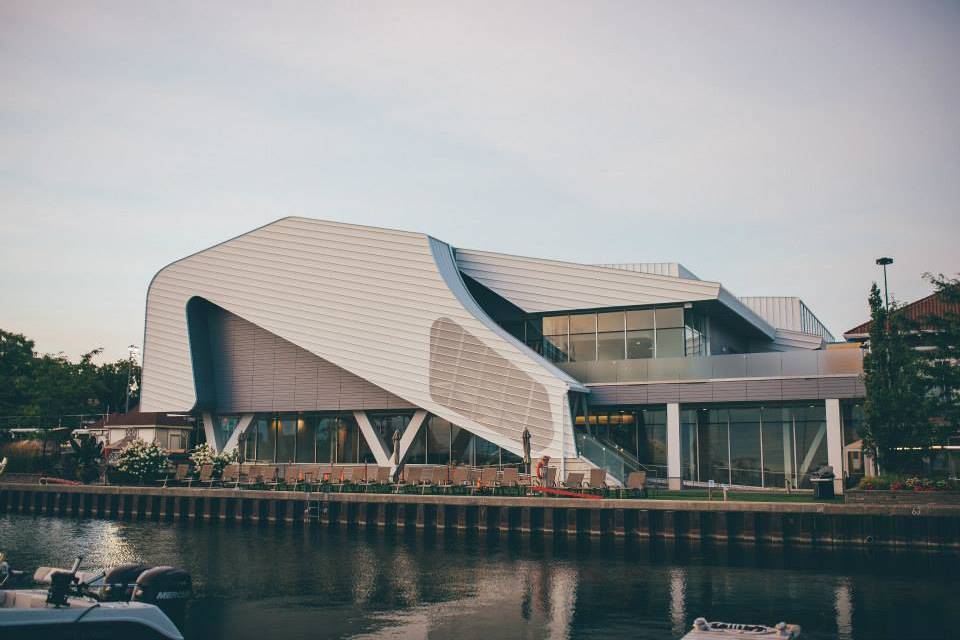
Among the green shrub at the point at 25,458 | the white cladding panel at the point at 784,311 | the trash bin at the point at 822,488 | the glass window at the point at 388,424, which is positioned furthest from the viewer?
the white cladding panel at the point at 784,311

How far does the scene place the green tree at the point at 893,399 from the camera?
1125 inches

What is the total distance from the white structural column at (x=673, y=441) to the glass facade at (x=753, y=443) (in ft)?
2.70

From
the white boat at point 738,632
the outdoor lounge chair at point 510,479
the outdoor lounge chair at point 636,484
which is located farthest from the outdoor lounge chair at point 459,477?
the white boat at point 738,632

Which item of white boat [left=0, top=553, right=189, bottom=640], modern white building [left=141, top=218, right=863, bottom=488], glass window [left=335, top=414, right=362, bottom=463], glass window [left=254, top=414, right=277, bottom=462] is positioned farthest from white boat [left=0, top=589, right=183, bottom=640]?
glass window [left=254, top=414, right=277, bottom=462]

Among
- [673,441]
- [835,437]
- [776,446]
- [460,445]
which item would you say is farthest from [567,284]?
[835,437]

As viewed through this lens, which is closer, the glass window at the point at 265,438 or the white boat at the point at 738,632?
the white boat at the point at 738,632

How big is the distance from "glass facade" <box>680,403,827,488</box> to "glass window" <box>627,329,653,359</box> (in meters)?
3.34

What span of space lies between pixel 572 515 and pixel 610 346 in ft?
44.2

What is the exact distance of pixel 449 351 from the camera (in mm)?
Answer: 39500

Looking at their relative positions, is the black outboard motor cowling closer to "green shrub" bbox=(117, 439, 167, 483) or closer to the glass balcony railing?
the glass balcony railing

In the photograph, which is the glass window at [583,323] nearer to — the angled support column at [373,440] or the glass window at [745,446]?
the glass window at [745,446]

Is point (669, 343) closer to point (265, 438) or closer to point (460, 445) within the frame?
point (460, 445)

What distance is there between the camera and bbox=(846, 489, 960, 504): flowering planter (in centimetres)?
2547

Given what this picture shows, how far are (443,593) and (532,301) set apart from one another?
23498 mm
